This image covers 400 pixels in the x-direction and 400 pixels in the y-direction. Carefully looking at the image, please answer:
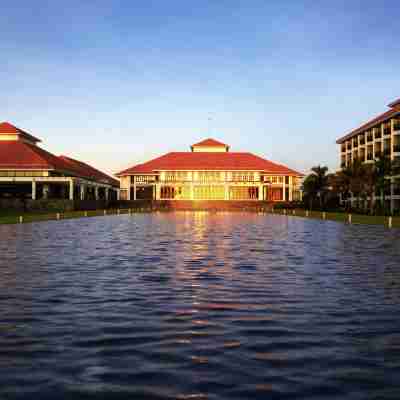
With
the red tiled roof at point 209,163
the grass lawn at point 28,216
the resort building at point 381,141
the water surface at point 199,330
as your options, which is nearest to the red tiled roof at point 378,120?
the resort building at point 381,141

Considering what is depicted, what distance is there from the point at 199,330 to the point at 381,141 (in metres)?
79.9

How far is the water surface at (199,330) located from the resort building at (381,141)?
5746 centimetres

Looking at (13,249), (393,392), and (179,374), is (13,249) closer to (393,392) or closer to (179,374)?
(179,374)

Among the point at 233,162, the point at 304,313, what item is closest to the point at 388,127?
the point at 233,162

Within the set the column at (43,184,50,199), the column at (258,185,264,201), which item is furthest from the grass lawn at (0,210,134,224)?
the column at (258,185,264,201)

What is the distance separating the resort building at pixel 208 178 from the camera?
110m

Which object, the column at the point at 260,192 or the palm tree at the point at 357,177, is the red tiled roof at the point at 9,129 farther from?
the palm tree at the point at 357,177

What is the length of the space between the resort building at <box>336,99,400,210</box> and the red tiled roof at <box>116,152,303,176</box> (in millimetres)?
14878

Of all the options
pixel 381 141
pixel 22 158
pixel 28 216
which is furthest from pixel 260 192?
pixel 28 216

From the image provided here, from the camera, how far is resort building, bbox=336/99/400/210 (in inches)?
2968

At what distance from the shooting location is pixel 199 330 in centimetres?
808

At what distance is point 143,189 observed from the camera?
375 feet

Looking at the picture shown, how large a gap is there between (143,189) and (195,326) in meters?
107

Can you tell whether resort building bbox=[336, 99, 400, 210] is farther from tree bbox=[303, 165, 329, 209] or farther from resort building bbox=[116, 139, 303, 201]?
resort building bbox=[116, 139, 303, 201]
